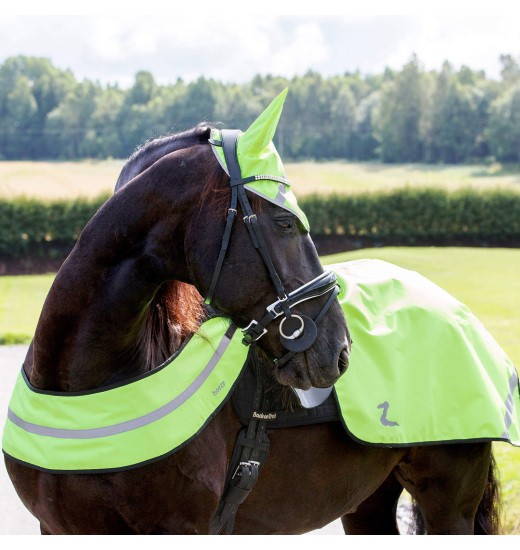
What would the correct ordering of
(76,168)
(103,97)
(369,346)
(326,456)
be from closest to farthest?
(326,456) < (369,346) < (76,168) < (103,97)

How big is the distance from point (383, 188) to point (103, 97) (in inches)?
827

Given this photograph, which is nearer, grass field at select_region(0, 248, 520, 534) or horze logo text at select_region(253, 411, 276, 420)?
horze logo text at select_region(253, 411, 276, 420)

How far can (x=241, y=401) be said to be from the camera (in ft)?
7.19

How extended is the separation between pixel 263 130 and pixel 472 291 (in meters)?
13.2

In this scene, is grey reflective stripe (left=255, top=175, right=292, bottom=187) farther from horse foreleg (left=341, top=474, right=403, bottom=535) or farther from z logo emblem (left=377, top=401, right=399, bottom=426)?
horse foreleg (left=341, top=474, right=403, bottom=535)

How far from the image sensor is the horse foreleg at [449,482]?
2625 mm

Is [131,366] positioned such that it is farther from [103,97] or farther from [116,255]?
[103,97]

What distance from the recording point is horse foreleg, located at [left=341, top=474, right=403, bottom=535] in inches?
124

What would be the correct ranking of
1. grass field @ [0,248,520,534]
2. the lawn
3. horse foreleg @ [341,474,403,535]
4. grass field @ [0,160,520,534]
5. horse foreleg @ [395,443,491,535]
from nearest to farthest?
horse foreleg @ [395,443,491,535] < horse foreleg @ [341,474,403,535] < the lawn < grass field @ [0,248,520,534] < grass field @ [0,160,520,534]

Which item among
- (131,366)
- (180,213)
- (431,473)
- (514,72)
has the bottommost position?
(431,473)

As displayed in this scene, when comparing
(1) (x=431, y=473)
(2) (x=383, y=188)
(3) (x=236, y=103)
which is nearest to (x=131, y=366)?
(1) (x=431, y=473)


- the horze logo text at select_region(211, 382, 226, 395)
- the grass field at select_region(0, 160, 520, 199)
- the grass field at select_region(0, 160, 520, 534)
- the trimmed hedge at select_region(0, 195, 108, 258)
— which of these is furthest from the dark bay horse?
the grass field at select_region(0, 160, 520, 199)

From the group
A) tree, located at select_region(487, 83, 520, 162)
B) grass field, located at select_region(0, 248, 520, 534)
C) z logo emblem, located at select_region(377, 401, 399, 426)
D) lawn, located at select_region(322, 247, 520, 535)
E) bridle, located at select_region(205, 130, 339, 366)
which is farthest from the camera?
tree, located at select_region(487, 83, 520, 162)

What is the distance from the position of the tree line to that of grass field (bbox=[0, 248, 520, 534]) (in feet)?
55.9
